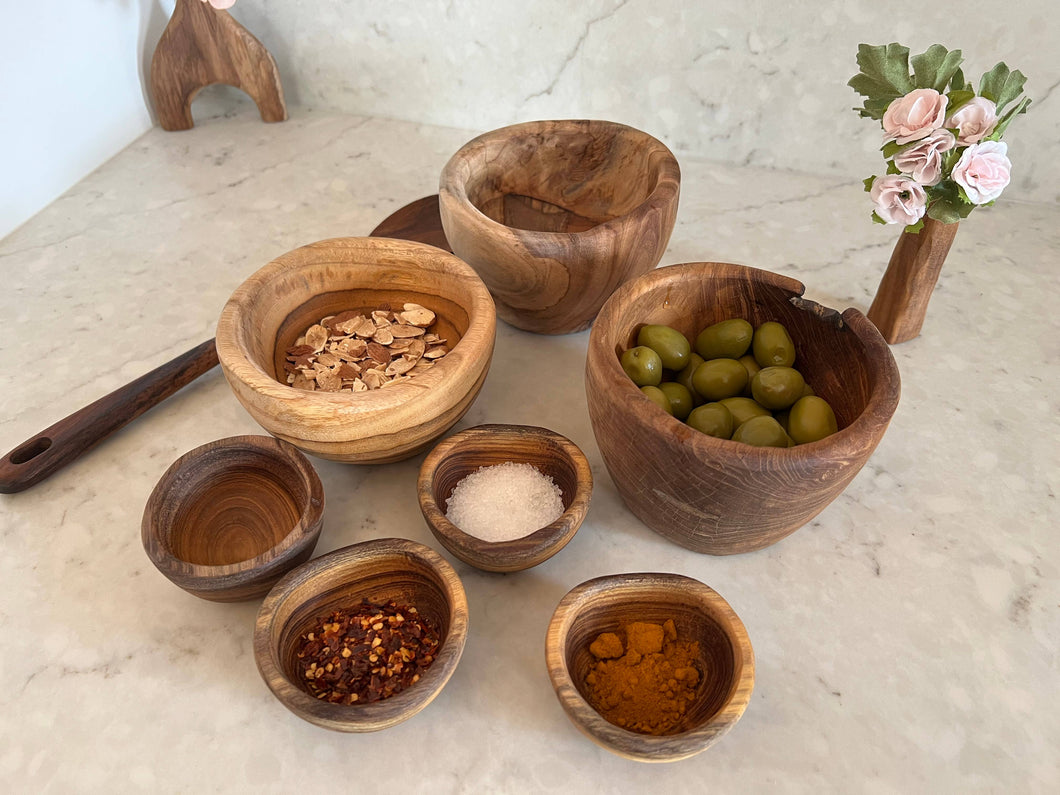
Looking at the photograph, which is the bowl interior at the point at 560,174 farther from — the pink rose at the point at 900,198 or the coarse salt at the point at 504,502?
the coarse salt at the point at 504,502

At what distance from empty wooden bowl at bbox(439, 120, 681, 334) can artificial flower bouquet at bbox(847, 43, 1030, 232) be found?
226 mm

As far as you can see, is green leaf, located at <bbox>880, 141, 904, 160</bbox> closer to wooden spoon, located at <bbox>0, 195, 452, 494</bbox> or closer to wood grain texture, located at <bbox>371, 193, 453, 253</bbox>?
wood grain texture, located at <bbox>371, 193, 453, 253</bbox>

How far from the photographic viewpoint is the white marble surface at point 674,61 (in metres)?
1.07

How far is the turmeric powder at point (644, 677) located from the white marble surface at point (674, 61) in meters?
0.89

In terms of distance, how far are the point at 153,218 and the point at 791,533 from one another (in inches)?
41.9

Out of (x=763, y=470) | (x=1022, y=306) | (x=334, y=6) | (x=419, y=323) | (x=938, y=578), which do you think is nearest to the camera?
(x=763, y=470)

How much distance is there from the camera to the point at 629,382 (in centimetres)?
68

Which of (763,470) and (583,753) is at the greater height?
(763,470)

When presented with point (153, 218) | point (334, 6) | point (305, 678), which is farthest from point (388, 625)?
point (334, 6)

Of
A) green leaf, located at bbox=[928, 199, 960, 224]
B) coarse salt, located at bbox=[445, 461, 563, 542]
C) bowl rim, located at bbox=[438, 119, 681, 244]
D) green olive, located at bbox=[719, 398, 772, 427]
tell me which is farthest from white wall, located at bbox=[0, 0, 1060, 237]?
coarse salt, located at bbox=[445, 461, 563, 542]

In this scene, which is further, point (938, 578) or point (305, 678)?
point (938, 578)

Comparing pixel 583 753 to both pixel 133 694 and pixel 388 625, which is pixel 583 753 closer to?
pixel 388 625

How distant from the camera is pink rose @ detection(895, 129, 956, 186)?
76cm

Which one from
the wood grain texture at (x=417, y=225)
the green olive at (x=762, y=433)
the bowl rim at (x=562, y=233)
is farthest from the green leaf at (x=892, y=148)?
the wood grain texture at (x=417, y=225)
